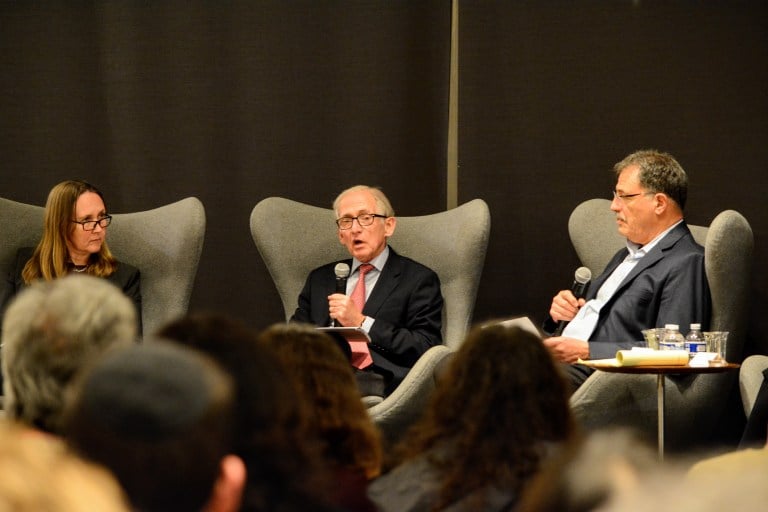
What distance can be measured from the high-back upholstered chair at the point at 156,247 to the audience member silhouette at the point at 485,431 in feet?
8.27

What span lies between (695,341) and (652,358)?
0.30 meters

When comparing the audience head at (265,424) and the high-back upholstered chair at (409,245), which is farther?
the high-back upholstered chair at (409,245)

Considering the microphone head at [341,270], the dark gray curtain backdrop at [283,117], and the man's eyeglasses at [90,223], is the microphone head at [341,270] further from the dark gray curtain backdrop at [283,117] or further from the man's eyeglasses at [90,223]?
the man's eyeglasses at [90,223]

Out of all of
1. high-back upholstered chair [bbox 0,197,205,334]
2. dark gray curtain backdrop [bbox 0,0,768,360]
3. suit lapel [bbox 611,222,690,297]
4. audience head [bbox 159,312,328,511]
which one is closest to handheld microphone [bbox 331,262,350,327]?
high-back upholstered chair [bbox 0,197,205,334]

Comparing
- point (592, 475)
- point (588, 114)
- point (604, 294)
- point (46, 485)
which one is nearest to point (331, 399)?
point (592, 475)

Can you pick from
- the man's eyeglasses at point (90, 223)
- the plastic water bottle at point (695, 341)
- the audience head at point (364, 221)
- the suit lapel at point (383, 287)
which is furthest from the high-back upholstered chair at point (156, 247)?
the plastic water bottle at point (695, 341)

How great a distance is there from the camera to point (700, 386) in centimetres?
350

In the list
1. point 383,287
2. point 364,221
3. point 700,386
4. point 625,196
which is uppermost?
point 625,196

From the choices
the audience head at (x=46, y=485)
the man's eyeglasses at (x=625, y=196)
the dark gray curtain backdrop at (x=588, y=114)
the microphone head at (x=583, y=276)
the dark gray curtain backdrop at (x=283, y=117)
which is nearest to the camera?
the audience head at (x=46, y=485)

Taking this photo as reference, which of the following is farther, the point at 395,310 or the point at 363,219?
the point at 363,219

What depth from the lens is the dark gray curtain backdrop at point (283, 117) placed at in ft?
15.1

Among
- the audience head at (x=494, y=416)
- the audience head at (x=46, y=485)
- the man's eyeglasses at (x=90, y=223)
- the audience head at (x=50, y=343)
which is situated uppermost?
the audience head at (x=46, y=485)

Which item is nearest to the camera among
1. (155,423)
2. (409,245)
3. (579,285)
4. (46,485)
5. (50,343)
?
(46,485)

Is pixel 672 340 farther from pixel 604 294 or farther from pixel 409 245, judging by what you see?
pixel 409 245
